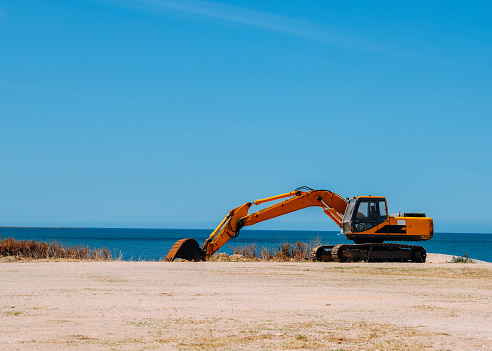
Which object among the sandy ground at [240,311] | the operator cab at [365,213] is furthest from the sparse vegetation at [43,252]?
the operator cab at [365,213]

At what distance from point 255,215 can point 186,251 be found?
12.8ft

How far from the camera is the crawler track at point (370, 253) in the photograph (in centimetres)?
3062

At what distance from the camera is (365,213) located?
31297 mm

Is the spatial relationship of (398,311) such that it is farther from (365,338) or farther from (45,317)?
(45,317)

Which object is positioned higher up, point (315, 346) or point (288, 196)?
point (288, 196)

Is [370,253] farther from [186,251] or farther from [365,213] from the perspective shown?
[186,251]

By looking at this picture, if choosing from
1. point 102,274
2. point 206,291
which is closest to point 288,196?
point 102,274

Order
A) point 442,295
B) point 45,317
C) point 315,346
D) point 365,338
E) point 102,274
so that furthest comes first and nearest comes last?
point 102,274, point 442,295, point 45,317, point 365,338, point 315,346

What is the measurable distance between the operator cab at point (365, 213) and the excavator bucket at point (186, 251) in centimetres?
736

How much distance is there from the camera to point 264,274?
2336 cm

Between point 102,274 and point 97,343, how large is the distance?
12988 mm

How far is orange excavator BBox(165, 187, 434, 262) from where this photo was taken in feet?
101

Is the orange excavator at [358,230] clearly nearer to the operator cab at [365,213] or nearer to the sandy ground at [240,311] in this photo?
the operator cab at [365,213]

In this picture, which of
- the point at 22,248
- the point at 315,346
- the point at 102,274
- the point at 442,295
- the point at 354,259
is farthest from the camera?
the point at 22,248
